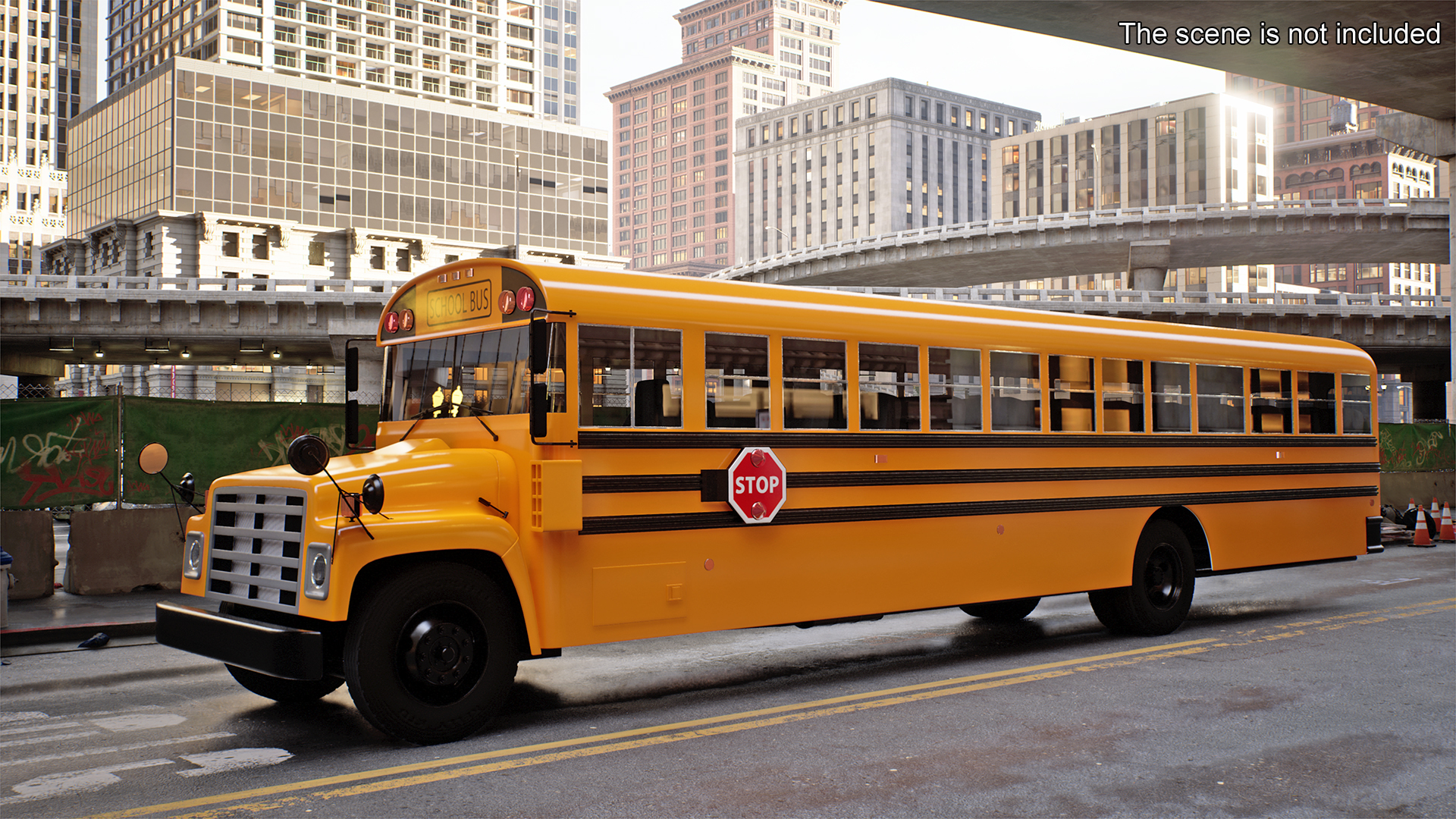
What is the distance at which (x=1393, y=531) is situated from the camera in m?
22.1

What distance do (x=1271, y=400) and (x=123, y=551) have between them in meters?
12.4

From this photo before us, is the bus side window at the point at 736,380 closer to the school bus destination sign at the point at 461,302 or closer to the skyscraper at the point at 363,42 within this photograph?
the school bus destination sign at the point at 461,302

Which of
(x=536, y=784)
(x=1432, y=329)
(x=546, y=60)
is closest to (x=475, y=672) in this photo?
(x=536, y=784)

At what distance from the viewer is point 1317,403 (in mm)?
12484

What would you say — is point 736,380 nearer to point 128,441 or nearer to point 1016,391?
point 1016,391

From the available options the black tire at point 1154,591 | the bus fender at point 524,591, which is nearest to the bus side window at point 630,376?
the bus fender at point 524,591

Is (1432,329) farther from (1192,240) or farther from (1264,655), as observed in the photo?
(1264,655)

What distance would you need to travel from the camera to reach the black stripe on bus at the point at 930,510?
757cm

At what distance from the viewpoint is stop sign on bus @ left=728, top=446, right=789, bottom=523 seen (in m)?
8.00

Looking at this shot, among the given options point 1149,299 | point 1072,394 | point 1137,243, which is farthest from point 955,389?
point 1137,243

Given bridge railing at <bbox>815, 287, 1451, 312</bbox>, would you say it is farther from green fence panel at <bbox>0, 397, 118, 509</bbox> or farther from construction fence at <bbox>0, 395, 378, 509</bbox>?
green fence panel at <bbox>0, 397, 118, 509</bbox>

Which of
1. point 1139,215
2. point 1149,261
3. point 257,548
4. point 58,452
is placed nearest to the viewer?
point 257,548

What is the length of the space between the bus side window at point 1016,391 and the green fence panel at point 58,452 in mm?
9773

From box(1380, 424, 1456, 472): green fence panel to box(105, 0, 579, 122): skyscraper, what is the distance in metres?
101
